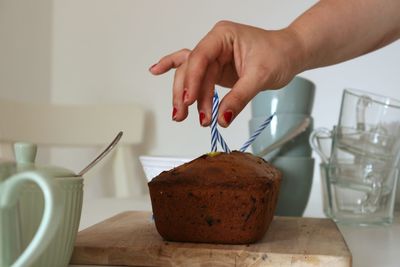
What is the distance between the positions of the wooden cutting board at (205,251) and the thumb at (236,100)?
5.5 inches

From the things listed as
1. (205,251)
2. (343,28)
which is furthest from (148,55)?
(205,251)

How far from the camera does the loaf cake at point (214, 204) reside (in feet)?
2.12

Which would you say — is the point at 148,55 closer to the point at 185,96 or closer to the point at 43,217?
the point at 185,96

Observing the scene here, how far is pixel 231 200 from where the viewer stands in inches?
25.6

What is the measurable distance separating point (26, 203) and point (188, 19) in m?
1.59

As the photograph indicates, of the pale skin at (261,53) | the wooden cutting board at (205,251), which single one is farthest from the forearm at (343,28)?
the wooden cutting board at (205,251)

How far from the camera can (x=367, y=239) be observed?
2.68 feet

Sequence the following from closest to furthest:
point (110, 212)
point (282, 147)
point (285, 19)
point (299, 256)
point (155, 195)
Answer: point (299, 256), point (155, 195), point (282, 147), point (110, 212), point (285, 19)

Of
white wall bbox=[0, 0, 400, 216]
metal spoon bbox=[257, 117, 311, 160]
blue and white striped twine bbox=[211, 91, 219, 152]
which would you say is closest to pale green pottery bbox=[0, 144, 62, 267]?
blue and white striped twine bbox=[211, 91, 219, 152]

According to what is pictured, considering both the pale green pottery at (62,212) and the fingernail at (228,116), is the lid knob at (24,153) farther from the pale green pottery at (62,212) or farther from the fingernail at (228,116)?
the fingernail at (228,116)

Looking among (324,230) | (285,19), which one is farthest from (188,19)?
(324,230)

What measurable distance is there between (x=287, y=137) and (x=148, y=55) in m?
1.11

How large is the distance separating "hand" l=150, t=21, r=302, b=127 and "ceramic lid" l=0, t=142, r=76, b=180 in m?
0.17

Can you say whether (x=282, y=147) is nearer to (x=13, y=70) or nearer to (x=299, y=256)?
(x=299, y=256)
